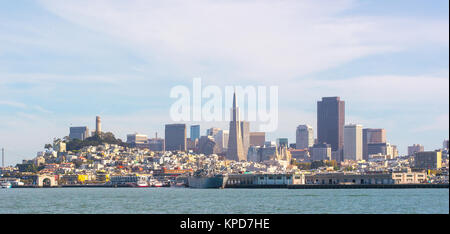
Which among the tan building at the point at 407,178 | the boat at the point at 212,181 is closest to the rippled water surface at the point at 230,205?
the boat at the point at 212,181

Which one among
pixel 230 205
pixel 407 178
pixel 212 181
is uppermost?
pixel 230 205

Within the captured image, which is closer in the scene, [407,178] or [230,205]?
[230,205]

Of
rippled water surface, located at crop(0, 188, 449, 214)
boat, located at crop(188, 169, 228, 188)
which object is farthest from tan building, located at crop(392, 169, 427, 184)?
rippled water surface, located at crop(0, 188, 449, 214)

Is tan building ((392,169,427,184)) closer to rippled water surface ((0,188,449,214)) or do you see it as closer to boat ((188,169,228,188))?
boat ((188,169,228,188))

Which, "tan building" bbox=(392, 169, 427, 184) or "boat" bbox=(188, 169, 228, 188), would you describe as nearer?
"boat" bbox=(188, 169, 228, 188)

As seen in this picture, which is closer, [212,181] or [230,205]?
[230,205]

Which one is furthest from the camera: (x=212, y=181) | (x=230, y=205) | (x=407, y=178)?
(x=407, y=178)

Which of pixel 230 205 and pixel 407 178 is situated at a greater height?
pixel 230 205

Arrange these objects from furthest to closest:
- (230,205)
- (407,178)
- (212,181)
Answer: (407,178) → (212,181) → (230,205)

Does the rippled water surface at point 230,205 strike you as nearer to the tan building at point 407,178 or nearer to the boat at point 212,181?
the boat at point 212,181

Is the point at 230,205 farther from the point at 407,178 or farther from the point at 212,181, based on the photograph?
the point at 407,178

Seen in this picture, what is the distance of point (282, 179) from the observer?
181 meters

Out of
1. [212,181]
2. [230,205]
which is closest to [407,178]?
[212,181]
